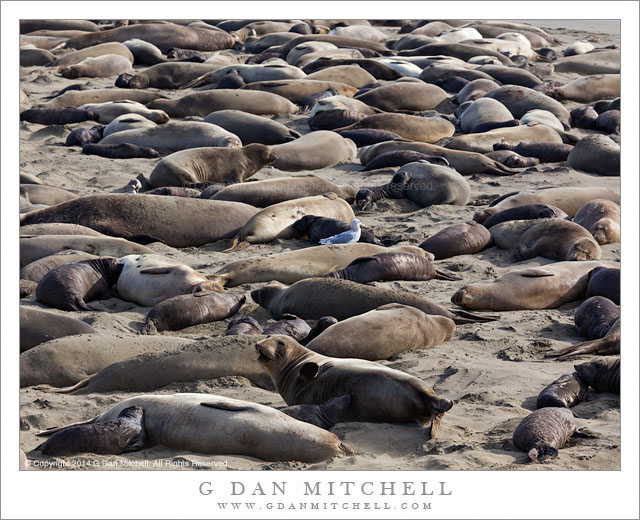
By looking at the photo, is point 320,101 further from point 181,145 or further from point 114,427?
point 114,427

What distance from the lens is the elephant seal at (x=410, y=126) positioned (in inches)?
414

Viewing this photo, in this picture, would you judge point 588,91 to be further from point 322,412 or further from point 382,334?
point 322,412

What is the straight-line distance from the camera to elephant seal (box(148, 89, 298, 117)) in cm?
1123

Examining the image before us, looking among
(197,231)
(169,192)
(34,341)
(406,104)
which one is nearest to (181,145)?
(169,192)

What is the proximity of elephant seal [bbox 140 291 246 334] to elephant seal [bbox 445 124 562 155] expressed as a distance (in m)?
4.84

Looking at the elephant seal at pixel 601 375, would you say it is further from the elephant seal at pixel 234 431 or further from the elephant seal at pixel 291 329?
Result: the elephant seal at pixel 291 329

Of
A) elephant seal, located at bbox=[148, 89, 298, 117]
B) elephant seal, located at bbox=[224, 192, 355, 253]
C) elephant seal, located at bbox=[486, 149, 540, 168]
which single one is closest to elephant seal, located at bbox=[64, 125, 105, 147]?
elephant seal, located at bbox=[148, 89, 298, 117]

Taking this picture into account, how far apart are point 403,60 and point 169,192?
7.27m

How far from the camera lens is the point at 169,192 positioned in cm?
820

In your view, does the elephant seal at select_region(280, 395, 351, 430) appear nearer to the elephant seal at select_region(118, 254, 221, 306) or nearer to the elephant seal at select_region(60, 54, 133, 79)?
the elephant seal at select_region(118, 254, 221, 306)

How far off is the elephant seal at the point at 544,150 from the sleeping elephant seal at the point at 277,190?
2389 millimetres

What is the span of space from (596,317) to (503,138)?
17.0 ft

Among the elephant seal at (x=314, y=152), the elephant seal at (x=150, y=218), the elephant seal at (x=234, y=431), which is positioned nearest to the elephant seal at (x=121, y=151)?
the elephant seal at (x=314, y=152)

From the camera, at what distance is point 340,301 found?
5594 millimetres
